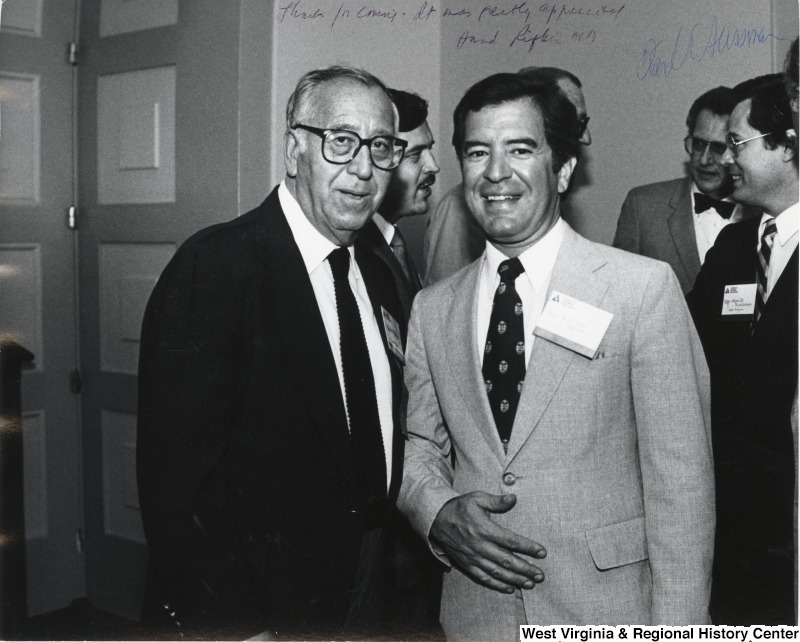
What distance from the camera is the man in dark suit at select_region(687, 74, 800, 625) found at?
60.0 inches

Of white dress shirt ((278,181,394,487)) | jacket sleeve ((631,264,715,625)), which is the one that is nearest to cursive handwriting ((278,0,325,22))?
white dress shirt ((278,181,394,487))

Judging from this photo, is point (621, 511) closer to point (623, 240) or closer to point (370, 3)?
point (623, 240)

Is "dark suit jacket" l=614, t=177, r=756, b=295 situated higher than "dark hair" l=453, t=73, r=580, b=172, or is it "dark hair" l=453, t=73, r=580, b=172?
"dark hair" l=453, t=73, r=580, b=172

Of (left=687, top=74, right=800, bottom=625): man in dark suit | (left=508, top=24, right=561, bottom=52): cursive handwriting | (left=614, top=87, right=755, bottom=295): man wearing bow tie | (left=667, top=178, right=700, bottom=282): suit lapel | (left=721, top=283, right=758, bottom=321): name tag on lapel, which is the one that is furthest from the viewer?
(left=667, top=178, right=700, bottom=282): suit lapel

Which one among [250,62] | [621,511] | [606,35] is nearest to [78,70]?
[250,62]

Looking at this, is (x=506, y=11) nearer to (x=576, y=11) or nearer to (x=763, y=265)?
A: (x=576, y=11)

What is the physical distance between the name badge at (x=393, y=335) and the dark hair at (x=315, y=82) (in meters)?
0.52

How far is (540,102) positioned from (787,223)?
656mm

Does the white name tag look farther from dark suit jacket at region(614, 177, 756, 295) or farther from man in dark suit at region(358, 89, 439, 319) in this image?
man in dark suit at region(358, 89, 439, 319)

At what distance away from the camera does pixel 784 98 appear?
168cm

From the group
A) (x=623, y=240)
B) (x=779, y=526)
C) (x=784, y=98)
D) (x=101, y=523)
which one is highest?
(x=784, y=98)

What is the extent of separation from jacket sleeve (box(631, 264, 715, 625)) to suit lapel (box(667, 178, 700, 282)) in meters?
0.95

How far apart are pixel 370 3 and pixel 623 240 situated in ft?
3.75

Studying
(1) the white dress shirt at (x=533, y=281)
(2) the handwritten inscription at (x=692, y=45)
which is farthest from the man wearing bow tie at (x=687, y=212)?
(1) the white dress shirt at (x=533, y=281)
